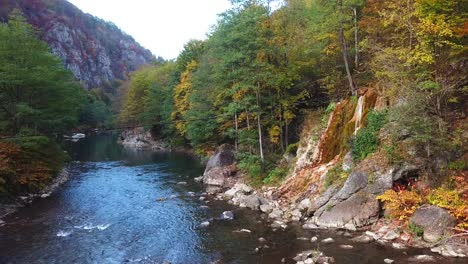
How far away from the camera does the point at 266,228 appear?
19266mm

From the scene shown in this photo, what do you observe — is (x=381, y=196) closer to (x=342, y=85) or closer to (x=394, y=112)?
(x=394, y=112)

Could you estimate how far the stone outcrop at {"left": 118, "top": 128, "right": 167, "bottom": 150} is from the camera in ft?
206

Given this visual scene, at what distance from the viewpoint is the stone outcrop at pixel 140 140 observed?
6266cm

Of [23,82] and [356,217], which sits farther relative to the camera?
[23,82]

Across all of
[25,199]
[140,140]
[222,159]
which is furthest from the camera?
[140,140]

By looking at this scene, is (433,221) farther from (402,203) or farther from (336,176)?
Answer: (336,176)

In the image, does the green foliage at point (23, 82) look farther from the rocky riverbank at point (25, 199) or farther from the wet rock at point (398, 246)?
the wet rock at point (398, 246)

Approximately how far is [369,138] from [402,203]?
4479mm

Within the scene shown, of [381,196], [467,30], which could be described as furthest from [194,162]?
[467,30]

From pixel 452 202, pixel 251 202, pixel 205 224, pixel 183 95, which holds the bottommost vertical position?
pixel 205 224

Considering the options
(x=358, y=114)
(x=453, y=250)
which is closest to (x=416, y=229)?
(x=453, y=250)

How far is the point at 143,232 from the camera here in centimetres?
1962

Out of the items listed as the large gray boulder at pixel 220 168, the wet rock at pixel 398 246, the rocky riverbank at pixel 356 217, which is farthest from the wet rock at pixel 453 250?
the large gray boulder at pixel 220 168

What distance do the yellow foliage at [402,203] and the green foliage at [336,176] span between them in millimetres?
2982
